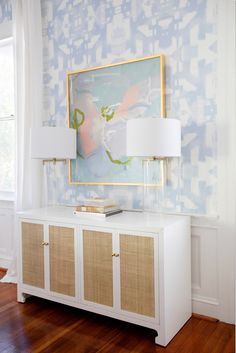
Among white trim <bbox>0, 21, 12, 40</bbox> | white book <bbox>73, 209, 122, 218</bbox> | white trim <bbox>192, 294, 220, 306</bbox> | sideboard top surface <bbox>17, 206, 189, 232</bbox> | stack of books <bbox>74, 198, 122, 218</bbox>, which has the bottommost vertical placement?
white trim <bbox>192, 294, 220, 306</bbox>

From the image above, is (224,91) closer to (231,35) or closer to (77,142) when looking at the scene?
(231,35)

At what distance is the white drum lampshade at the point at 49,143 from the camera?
2.75m

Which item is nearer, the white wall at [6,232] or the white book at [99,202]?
the white book at [99,202]

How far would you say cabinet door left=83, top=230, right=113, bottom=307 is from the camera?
2.34 metres

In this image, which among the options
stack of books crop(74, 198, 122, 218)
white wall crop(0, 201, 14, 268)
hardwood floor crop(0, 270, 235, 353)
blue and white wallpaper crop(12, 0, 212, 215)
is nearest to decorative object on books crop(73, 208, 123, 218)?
stack of books crop(74, 198, 122, 218)

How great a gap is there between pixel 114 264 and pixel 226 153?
3.51 ft

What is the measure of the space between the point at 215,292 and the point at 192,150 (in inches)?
40.3

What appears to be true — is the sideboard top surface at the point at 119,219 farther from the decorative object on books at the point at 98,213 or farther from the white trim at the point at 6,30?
the white trim at the point at 6,30

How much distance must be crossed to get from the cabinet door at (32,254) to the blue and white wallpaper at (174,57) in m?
0.52

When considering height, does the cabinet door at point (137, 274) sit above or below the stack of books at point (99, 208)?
below

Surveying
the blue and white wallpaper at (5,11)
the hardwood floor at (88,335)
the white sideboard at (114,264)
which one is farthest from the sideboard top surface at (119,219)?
the blue and white wallpaper at (5,11)

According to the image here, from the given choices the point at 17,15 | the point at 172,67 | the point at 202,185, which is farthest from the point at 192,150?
the point at 17,15

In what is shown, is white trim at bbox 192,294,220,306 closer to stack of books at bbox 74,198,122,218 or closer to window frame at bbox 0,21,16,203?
stack of books at bbox 74,198,122,218

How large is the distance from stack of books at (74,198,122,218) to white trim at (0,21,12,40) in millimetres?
1993
